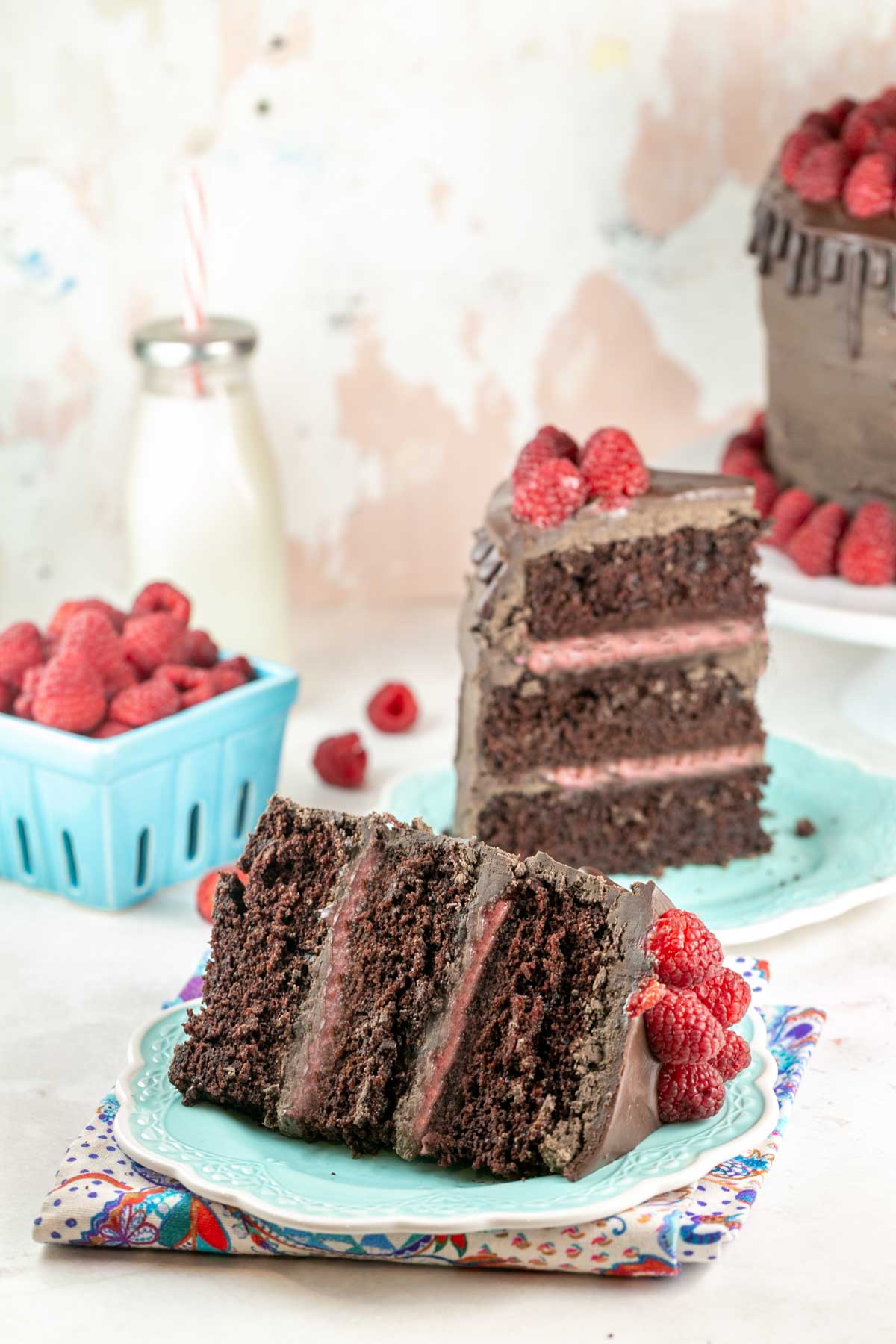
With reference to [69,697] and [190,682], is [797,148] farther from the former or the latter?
[69,697]

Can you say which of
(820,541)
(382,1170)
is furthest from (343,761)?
(382,1170)

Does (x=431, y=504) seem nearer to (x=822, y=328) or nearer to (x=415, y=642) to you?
(x=415, y=642)

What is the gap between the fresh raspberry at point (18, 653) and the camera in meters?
2.46

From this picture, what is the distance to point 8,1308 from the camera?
1.62 meters

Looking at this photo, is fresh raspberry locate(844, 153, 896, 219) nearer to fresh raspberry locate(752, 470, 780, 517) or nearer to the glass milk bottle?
fresh raspberry locate(752, 470, 780, 517)

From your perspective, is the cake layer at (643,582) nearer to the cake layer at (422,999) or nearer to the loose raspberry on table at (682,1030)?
the cake layer at (422,999)

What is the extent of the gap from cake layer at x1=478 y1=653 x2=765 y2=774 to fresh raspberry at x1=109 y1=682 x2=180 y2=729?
0.44m

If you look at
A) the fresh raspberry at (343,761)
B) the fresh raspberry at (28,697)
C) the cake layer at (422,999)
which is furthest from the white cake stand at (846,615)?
the fresh raspberry at (28,697)

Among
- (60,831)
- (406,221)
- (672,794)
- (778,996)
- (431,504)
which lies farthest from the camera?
(431,504)

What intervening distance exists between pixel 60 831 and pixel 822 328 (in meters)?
1.37

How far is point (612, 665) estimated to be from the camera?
2.48 meters

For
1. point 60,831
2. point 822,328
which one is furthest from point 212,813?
point 822,328

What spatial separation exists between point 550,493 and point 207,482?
86 centimetres

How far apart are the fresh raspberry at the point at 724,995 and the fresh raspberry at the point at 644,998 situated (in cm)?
7
